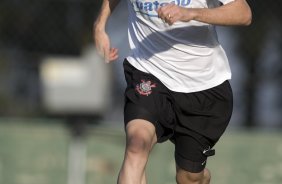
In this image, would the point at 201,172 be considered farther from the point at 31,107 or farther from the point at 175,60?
the point at 31,107

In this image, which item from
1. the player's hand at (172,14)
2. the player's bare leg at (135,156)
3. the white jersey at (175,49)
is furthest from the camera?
the white jersey at (175,49)

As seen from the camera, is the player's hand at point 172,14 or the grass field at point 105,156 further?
the grass field at point 105,156

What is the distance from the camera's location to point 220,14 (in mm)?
5477

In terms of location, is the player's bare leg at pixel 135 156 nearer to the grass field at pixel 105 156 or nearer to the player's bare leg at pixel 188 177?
the player's bare leg at pixel 188 177

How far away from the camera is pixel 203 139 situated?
6.20m

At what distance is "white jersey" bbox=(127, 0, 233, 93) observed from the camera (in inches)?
231

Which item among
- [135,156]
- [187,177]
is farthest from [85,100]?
[135,156]

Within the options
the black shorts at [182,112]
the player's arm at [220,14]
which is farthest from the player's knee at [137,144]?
the player's arm at [220,14]

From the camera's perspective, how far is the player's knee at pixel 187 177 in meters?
6.29

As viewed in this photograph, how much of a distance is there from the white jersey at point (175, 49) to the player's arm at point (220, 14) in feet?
0.98

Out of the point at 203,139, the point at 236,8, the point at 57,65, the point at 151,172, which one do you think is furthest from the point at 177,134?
the point at 57,65

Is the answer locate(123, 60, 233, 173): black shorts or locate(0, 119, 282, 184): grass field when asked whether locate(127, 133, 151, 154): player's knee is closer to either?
locate(123, 60, 233, 173): black shorts

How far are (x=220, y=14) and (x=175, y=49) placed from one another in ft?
1.77

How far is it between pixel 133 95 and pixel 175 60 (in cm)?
33
